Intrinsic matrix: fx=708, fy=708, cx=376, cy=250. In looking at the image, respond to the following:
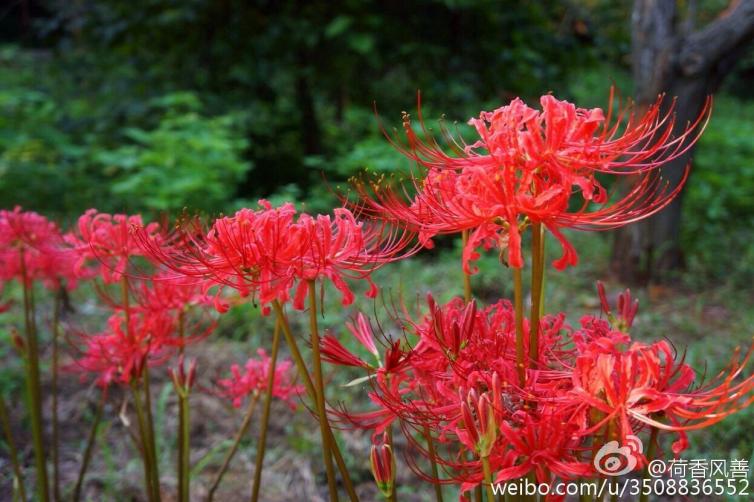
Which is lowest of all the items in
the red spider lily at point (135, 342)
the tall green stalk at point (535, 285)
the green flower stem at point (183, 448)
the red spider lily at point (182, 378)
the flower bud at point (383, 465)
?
the green flower stem at point (183, 448)

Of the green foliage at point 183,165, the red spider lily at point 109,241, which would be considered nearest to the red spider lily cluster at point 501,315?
the red spider lily at point 109,241

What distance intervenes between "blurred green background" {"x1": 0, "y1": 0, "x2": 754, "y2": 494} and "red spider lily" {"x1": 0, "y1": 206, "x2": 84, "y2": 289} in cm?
270

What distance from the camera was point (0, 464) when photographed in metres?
2.34

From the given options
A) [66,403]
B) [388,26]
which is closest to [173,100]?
[388,26]

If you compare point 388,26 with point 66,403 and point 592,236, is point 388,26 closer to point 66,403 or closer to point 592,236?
point 592,236

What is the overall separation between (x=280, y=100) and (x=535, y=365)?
18.9 ft

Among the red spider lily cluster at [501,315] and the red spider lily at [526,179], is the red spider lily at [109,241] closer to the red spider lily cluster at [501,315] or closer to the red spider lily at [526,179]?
the red spider lily cluster at [501,315]

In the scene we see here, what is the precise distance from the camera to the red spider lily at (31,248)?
160 centimetres

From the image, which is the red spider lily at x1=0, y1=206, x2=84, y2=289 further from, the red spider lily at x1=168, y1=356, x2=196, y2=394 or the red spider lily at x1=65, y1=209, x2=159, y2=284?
the red spider lily at x1=168, y1=356, x2=196, y2=394

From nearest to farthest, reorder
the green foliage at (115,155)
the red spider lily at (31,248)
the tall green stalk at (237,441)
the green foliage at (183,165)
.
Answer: the tall green stalk at (237,441) → the red spider lily at (31,248) → the green foliage at (183,165) → the green foliage at (115,155)

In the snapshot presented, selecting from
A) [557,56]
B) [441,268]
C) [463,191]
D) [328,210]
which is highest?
[557,56]

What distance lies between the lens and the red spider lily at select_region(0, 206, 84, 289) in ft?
5.24

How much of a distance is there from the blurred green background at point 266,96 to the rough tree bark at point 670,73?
32cm

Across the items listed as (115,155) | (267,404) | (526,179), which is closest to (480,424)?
(526,179)
